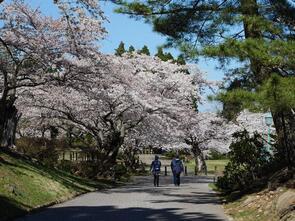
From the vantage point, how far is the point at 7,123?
19.2 m

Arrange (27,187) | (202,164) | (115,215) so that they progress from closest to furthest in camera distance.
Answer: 1. (115,215)
2. (27,187)
3. (202,164)

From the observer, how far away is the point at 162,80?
30.8 m

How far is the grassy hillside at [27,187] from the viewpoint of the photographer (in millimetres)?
11402

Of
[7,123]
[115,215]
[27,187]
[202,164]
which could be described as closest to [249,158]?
[115,215]

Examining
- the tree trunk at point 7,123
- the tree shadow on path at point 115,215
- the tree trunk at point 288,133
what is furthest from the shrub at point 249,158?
the tree trunk at point 7,123

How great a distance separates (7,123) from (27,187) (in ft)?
21.0

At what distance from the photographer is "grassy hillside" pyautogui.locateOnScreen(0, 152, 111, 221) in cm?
1140

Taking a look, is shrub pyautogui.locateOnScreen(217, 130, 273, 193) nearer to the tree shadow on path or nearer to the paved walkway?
the paved walkway

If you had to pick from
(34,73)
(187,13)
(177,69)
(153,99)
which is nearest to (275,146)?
(187,13)

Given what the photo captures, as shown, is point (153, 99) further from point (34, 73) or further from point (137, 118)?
point (34, 73)

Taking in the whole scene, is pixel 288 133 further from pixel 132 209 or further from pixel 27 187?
pixel 27 187

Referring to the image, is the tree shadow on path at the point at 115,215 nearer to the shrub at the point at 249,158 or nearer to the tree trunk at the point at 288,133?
the tree trunk at the point at 288,133

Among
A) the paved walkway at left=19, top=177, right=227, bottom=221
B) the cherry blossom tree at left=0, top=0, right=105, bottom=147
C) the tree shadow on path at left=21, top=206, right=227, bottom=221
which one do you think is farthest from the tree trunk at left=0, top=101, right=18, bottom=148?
the tree shadow on path at left=21, top=206, right=227, bottom=221

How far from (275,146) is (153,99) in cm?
1167
